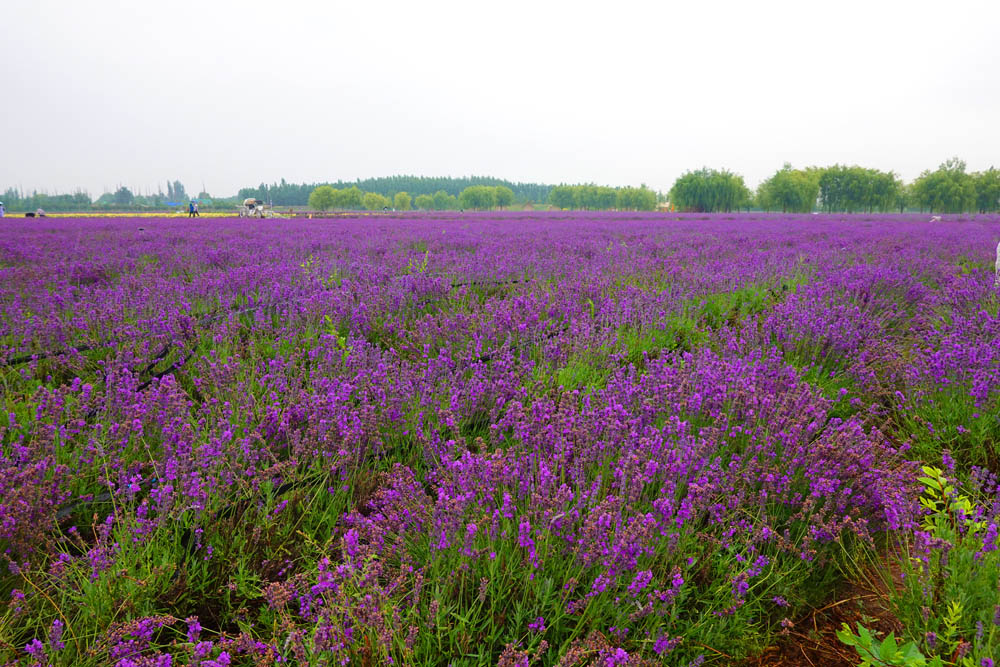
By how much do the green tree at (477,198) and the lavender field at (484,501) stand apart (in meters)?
111

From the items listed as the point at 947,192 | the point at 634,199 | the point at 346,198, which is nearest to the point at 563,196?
the point at 634,199

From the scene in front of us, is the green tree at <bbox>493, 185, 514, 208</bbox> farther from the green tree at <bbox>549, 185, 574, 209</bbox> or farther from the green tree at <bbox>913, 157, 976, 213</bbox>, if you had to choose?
the green tree at <bbox>913, 157, 976, 213</bbox>

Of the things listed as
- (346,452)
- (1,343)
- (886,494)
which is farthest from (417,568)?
(1,343)

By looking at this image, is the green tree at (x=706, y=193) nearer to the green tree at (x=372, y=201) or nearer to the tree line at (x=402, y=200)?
the tree line at (x=402, y=200)

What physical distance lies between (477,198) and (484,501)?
11379 cm

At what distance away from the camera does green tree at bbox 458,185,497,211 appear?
4348 inches

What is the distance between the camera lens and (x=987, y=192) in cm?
Answer: 6266

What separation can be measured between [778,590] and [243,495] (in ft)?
5.48

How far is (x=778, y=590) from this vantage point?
146 centimetres

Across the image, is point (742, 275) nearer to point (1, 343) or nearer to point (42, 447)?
point (42, 447)

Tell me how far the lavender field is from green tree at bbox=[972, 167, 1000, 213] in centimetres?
8502

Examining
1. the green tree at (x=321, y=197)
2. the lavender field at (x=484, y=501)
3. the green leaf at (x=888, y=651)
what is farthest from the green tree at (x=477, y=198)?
the green leaf at (x=888, y=651)

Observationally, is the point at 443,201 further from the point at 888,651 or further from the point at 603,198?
the point at 888,651

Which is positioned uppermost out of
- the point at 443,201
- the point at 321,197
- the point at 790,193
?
the point at 443,201
